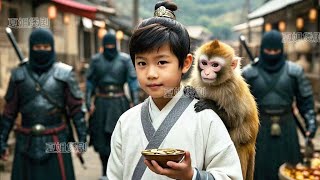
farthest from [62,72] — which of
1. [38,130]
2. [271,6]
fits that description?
[271,6]

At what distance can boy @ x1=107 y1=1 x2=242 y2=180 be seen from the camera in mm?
2408

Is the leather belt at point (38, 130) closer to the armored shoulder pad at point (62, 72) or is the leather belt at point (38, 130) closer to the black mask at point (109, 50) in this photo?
the armored shoulder pad at point (62, 72)

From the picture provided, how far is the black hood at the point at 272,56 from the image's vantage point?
609 centimetres

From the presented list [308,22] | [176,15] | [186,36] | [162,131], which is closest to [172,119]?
[162,131]

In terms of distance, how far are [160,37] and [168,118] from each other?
0.43m

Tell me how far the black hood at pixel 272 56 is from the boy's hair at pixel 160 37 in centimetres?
374

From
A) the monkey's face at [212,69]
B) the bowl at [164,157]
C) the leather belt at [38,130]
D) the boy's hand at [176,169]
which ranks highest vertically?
the monkey's face at [212,69]

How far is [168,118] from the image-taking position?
2510 millimetres

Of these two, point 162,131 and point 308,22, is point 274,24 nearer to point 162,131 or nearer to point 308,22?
point 308,22

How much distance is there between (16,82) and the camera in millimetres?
5602

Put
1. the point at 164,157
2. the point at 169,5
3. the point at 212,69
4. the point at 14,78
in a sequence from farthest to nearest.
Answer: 1. the point at 14,78
2. the point at 212,69
3. the point at 169,5
4. the point at 164,157

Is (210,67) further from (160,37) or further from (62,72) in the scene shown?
(62,72)

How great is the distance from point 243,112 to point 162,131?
0.85 meters

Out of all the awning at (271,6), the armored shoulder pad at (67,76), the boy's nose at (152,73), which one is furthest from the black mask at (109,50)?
the boy's nose at (152,73)
